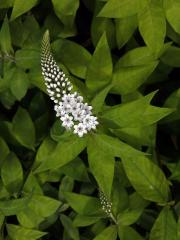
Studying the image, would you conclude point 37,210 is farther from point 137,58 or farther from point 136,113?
point 137,58

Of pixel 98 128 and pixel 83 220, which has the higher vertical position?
pixel 98 128

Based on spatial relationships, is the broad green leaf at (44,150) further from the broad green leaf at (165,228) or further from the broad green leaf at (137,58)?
the broad green leaf at (165,228)

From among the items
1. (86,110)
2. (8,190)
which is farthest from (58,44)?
(8,190)

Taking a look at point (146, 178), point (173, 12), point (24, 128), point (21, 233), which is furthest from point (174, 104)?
point (21, 233)

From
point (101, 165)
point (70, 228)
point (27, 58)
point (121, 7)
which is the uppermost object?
point (121, 7)

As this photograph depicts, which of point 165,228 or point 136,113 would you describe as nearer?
point 136,113

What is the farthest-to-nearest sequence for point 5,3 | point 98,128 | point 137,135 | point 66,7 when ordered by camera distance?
point 5,3, point 137,135, point 66,7, point 98,128

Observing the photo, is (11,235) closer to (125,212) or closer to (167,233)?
(125,212)

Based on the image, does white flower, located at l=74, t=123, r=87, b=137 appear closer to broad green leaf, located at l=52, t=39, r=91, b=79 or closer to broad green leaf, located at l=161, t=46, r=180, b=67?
broad green leaf, located at l=52, t=39, r=91, b=79

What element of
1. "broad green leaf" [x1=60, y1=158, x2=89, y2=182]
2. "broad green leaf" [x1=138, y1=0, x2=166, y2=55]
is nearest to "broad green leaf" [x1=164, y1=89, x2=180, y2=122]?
"broad green leaf" [x1=138, y1=0, x2=166, y2=55]
